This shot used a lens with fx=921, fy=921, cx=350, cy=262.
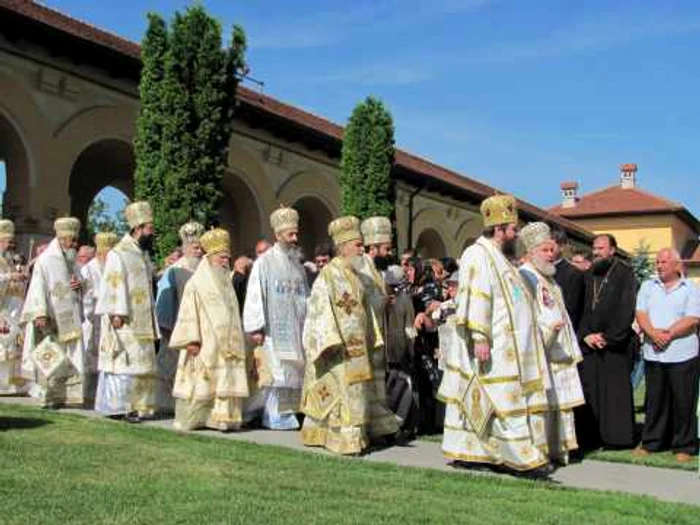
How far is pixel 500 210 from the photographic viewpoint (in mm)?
7465

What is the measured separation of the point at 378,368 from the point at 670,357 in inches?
107

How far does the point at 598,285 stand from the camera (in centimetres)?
916

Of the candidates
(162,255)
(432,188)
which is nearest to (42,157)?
(162,255)

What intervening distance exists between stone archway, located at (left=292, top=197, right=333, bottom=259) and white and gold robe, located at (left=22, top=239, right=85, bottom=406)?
47.0ft

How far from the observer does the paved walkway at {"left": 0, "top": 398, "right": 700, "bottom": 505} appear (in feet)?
22.2

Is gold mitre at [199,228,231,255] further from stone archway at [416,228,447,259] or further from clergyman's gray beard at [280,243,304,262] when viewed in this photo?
stone archway at [416,228,447,259]

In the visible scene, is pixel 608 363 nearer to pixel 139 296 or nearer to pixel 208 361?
pixel 208 361

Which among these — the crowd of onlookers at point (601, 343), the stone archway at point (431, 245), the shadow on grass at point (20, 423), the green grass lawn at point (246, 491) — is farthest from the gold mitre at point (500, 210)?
the stone archway at point (431, 245)

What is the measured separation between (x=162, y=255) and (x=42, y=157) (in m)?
2.92

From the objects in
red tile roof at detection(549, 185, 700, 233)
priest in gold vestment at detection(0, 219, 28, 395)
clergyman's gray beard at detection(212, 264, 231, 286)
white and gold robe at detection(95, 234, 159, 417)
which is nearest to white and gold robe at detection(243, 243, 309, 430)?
clergyman's gray beard at detection(212, 264, 231, 286)

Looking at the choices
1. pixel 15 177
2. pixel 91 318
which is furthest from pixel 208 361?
pixel 15 177

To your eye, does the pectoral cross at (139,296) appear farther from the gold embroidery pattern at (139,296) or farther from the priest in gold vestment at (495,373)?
the priest in gold vestment at (495,373)

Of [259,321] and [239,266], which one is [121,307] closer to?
[259,321]

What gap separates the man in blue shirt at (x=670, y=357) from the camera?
8.47 meters
